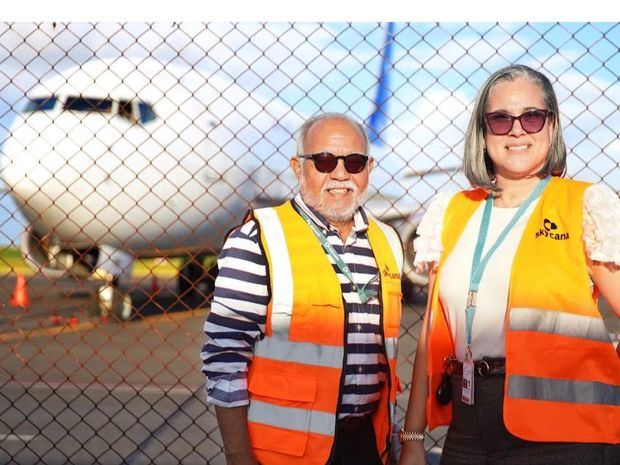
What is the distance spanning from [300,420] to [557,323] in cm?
69

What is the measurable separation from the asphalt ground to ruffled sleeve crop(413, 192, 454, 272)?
7.16 feet

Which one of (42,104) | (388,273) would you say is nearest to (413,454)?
(388,273)

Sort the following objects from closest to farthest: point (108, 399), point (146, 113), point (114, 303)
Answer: point (108, 399), point (146, 113), point (114, 303)

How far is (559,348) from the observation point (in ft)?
5.52

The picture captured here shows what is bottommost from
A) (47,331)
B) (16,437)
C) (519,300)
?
(47,331)

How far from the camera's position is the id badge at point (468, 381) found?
176cm

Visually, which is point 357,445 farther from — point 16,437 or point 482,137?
point 16,437

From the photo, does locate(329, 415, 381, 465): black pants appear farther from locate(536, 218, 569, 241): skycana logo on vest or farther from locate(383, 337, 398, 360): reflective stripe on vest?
locate(536, 218, 569, 241): skycana logo on vest

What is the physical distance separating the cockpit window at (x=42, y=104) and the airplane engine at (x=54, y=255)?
1397mm

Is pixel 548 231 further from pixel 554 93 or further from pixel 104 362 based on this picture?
pixel 104 362

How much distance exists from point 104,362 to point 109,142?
2.36 metres

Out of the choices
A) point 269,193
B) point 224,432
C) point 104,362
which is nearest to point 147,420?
point 104,362

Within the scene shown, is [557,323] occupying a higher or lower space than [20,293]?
higher

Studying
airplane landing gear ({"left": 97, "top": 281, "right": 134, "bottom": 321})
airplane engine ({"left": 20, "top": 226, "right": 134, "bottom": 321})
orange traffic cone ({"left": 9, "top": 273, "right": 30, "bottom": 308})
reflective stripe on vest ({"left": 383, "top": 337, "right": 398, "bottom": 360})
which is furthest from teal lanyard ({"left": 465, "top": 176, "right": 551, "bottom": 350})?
orange traffic cone ({"left": 9, "top": 273, "right": 30, "bottom": 308})
